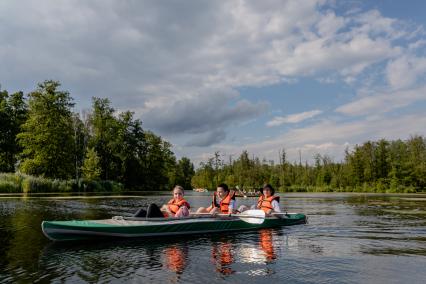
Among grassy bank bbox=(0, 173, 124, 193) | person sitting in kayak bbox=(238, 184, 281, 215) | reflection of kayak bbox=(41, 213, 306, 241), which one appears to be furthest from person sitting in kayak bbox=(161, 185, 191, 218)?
grassy bank bbox=(0, 173, 124, 193)

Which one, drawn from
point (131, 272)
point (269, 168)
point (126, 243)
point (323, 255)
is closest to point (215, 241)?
A: point (126, 243)

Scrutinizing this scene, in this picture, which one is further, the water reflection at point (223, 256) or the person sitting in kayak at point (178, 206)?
the person sitting in kayak at point (178, 206)

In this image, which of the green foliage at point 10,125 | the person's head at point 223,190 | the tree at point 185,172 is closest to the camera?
the person's head at point 223,190

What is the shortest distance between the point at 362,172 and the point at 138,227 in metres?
73.2

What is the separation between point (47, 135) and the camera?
56938mm

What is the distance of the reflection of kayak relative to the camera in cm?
1163

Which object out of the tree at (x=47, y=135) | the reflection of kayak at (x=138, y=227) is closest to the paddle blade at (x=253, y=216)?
the reflection of kayak at (x=138, y=227)

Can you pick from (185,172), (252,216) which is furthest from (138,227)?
(185,172)

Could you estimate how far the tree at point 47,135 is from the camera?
187 feet

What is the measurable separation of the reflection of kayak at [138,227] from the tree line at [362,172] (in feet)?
204

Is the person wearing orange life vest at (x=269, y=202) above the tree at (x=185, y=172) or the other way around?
the other way around

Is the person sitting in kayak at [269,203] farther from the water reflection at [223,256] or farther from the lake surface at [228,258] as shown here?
the water reflection at [223,256]

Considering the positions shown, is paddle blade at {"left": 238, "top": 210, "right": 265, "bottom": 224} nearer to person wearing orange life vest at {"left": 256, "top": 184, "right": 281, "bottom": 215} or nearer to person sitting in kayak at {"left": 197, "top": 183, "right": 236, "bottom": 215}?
person sitting in kayak at {"left": 197, "top": 183, "right": 236, "bottom": 215}

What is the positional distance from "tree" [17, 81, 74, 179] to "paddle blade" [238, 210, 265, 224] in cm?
4695
